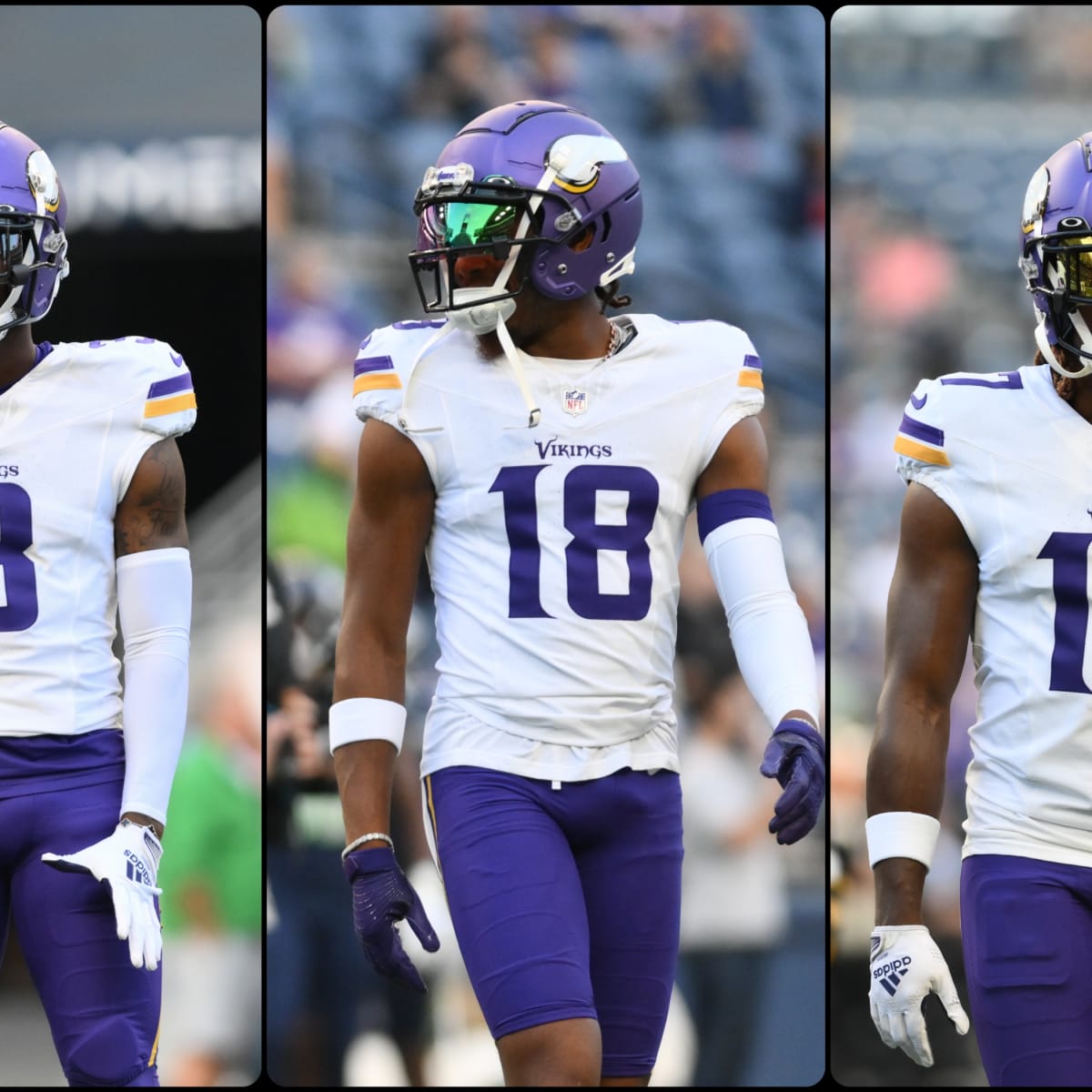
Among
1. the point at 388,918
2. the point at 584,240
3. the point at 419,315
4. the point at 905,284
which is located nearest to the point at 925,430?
the point at 584,240

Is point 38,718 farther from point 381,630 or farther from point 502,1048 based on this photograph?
point 502,1048

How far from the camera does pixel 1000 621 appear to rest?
317cm

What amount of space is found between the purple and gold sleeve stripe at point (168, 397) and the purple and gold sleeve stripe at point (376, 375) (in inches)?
12.7

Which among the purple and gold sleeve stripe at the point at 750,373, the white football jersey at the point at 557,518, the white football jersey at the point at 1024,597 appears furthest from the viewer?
the purple and gold sleeve stripe at the point at 750,373

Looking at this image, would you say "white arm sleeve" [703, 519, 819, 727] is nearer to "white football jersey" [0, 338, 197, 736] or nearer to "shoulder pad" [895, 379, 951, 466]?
"shoulder pad" [895, 379, 951, 466]

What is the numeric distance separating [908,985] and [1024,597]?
65 centimetres

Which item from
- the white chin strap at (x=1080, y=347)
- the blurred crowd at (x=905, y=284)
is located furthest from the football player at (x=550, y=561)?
the blurred crowd at (x=905, y=284)

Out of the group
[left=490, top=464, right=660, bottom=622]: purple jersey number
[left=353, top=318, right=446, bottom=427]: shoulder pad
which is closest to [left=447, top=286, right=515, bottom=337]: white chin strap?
[left=353, top=318, right=446, bottom=427]: shoulder pad

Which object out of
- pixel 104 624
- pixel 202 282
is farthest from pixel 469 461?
pixel 202 282

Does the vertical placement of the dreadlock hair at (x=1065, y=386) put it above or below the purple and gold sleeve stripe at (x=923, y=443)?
above

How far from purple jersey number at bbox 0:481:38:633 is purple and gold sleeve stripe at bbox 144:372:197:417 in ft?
0.91

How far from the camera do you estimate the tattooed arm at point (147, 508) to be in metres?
3.53

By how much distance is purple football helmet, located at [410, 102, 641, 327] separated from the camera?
11.1 feet

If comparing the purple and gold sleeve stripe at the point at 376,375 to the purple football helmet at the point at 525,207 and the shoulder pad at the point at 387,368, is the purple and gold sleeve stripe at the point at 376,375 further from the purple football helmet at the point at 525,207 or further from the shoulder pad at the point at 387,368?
the purple football helmet at the point at 525,207
